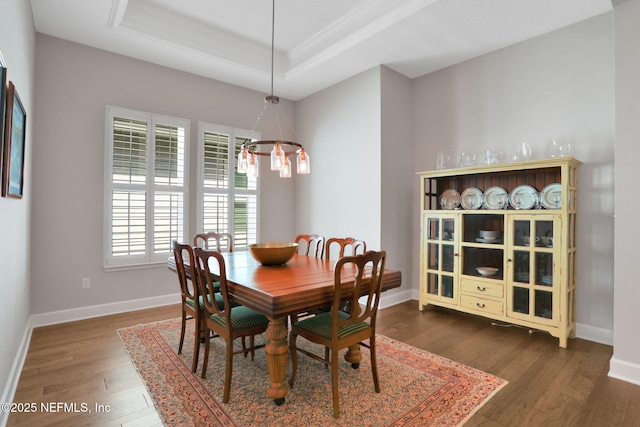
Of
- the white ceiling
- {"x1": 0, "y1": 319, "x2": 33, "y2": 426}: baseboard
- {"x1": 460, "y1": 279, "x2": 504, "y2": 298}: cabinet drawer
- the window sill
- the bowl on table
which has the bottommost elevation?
{"x1": 0, "y1": 319, "x2": 33, "y2": 426}: baseboard

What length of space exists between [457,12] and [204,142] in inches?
125

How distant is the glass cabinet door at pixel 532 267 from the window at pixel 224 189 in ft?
10.7

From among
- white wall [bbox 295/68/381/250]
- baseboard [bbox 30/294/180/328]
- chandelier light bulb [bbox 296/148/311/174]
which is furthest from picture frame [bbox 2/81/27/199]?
white wall [bbox 295/68/381/250]

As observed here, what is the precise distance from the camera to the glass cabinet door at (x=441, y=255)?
3.70 m

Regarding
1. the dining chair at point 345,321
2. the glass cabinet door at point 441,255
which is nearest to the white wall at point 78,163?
the dining chair at point 345,321

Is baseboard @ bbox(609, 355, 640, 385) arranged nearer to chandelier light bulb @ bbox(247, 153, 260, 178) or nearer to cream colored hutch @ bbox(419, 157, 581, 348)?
cream colored hutch @ bbox(419, 157, 581, 348)

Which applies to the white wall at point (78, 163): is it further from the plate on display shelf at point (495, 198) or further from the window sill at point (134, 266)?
the plate on display shelf at point (495, 198)

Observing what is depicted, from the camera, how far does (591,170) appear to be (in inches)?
121

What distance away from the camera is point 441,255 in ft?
12.4

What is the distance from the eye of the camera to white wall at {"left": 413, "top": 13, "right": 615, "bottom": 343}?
118 inches

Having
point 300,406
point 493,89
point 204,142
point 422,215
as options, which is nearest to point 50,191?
point 204,142

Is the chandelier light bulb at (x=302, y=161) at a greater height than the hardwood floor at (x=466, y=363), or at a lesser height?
greater

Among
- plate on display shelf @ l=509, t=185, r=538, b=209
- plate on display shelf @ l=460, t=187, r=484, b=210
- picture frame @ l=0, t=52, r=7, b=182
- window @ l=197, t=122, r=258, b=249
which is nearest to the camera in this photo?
picture frame @ l=0, t=52, r=7, b=182

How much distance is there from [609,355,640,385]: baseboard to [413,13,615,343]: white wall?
28.7 inches
